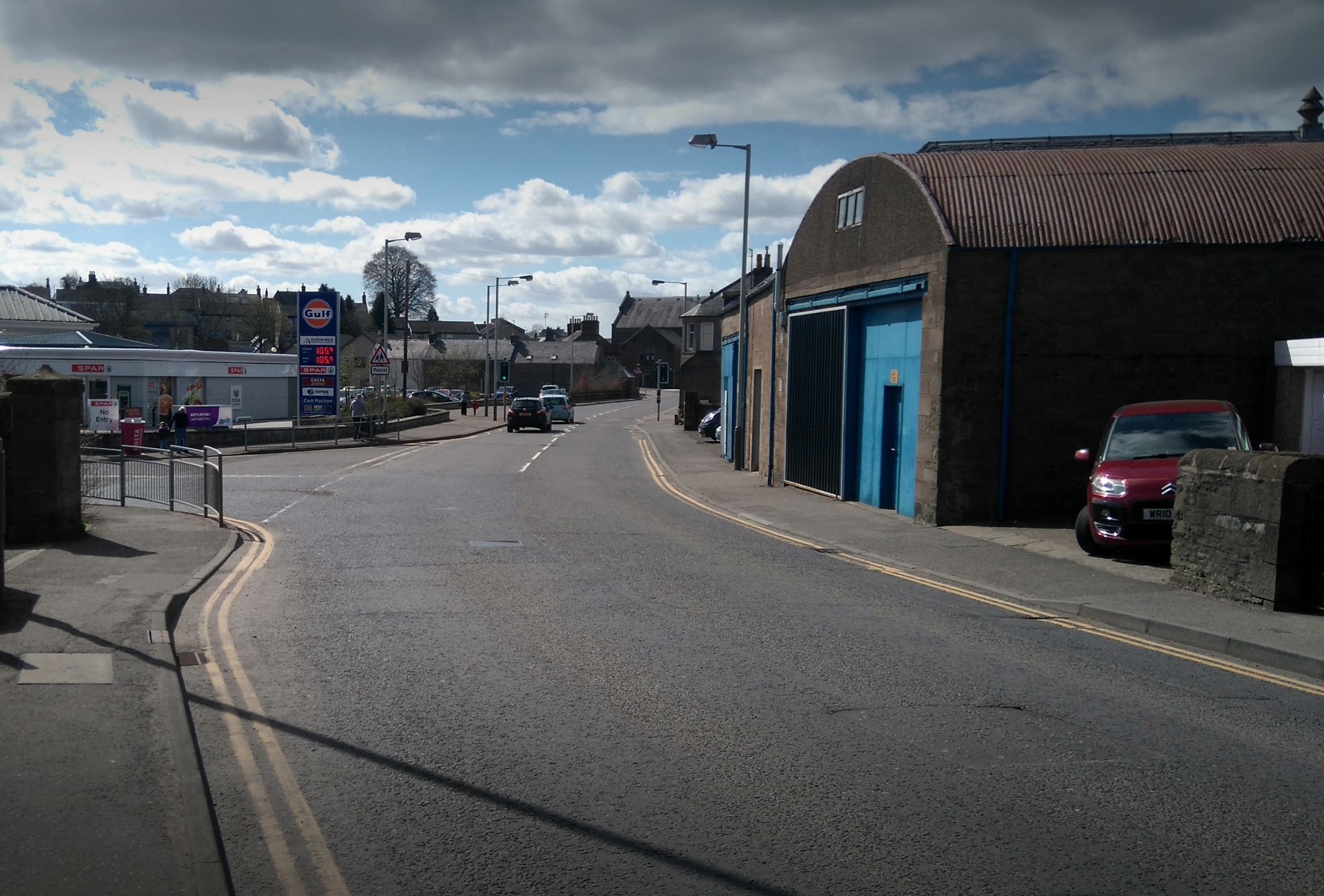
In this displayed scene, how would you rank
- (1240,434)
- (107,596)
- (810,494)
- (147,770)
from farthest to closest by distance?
(810,494) → (1240,434) → (107,596) → (147,770)

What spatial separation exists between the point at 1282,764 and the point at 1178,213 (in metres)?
13.2

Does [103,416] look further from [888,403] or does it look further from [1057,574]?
[1057,574]

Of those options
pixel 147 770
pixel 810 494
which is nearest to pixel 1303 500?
pixel 147 770

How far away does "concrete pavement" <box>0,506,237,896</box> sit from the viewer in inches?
175

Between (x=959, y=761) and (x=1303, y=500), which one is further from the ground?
(x=1303, y=500)

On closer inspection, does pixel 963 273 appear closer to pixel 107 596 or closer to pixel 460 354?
pixel 107 596

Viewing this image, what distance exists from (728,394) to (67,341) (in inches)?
1277

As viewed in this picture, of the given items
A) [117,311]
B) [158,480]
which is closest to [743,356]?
[158,480]

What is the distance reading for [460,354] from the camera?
332 feet

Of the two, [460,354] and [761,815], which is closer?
[761,815]

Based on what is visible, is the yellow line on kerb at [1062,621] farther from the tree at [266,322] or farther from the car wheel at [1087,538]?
the tree at [266,322]

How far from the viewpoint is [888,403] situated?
779 inches

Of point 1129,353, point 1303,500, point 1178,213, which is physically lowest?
point 1303,500

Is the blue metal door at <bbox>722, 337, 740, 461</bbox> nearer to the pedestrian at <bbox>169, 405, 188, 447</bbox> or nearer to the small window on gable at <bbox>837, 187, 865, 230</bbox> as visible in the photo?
the small window on gable at <bbox>837, 187, 865, 230</bbox>
